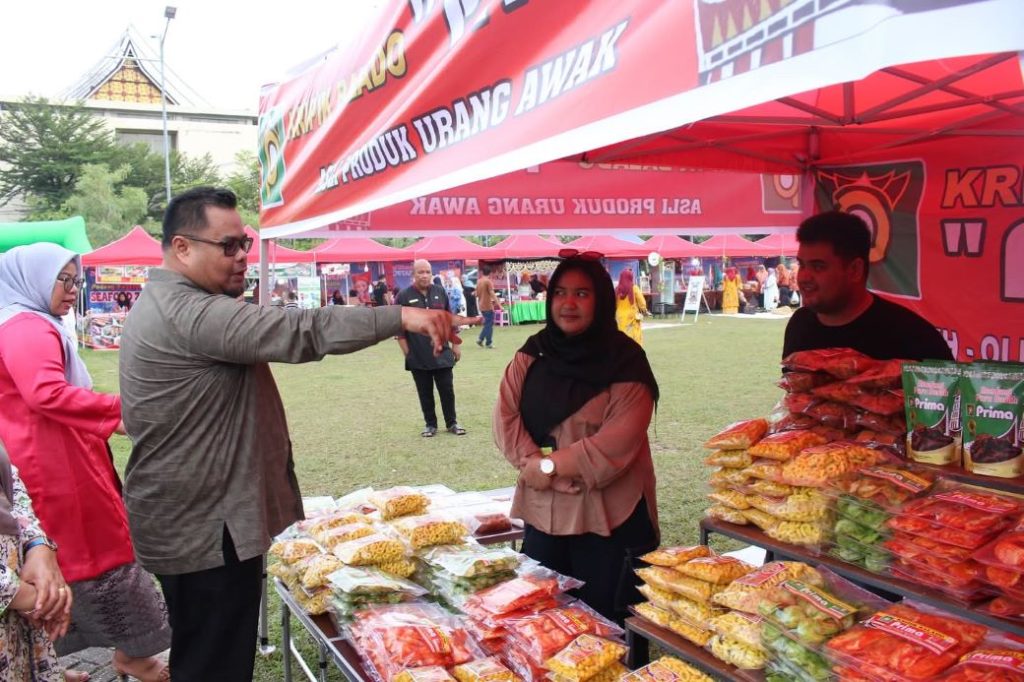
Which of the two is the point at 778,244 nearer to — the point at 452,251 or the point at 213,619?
the point at 452,251

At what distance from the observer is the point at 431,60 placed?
2.13 meters

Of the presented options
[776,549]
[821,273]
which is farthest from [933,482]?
[821,273]

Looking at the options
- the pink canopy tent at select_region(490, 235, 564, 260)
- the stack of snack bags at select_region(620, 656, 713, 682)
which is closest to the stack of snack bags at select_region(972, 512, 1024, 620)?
the stack of snack bags at select_region(620, 656, 713, 682)

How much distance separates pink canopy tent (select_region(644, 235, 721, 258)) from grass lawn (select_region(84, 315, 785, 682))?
29.0 ft

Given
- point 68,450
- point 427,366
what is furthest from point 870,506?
point 427,366

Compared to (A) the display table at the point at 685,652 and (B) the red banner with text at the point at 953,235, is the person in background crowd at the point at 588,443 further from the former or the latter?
(B) the red banner with text at the point at 953,235

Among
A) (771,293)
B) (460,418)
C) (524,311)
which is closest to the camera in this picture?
(460,418)

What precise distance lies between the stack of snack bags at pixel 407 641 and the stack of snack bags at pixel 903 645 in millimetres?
1187

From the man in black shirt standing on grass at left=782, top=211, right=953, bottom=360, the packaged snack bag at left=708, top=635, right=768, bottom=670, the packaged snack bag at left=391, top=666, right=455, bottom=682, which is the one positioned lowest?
the packaged snack bag at left=391, top=666, right=455, bottom=682

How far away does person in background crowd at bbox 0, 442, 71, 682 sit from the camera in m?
1.95

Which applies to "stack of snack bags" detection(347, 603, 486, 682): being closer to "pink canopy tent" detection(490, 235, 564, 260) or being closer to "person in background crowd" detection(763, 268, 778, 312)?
"pink canopy tent" detection(490, 235, 564, 260)

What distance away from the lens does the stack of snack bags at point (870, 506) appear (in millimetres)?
1935

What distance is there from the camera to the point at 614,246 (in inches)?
977

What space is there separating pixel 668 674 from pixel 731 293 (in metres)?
28.6
